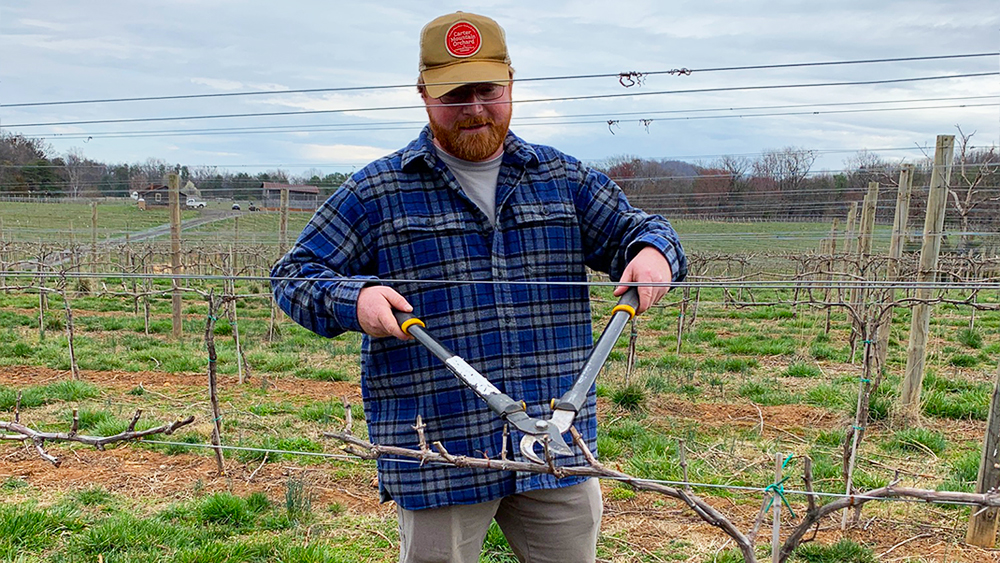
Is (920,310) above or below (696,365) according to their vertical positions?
above

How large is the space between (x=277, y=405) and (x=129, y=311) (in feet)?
29.4

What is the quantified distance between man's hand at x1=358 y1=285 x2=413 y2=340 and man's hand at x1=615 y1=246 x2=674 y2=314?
0.52 m

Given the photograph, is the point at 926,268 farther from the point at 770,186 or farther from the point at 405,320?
the point at 770,186

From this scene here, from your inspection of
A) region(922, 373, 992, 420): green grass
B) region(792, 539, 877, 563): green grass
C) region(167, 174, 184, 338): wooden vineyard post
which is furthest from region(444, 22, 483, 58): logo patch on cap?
region(167, 174, 184, 338): wooden vineyard post

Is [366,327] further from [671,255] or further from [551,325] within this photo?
[671,255]

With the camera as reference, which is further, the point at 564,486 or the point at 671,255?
the point at 564,486

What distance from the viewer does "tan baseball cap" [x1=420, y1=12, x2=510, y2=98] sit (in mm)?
1880

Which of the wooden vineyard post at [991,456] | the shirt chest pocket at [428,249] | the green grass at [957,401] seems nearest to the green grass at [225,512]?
the shirt chest pocket at [428,249]

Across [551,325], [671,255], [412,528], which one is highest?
[671,255]

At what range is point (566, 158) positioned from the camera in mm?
2170

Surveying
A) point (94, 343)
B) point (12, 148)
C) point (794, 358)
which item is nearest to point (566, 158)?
point (794, 358)

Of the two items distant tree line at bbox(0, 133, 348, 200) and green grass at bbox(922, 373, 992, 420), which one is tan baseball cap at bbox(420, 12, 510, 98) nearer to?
green grass at bbox(922, 373, 992, 420)

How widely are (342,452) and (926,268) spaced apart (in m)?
4.93

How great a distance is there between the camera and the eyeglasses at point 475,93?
1.91 meters
